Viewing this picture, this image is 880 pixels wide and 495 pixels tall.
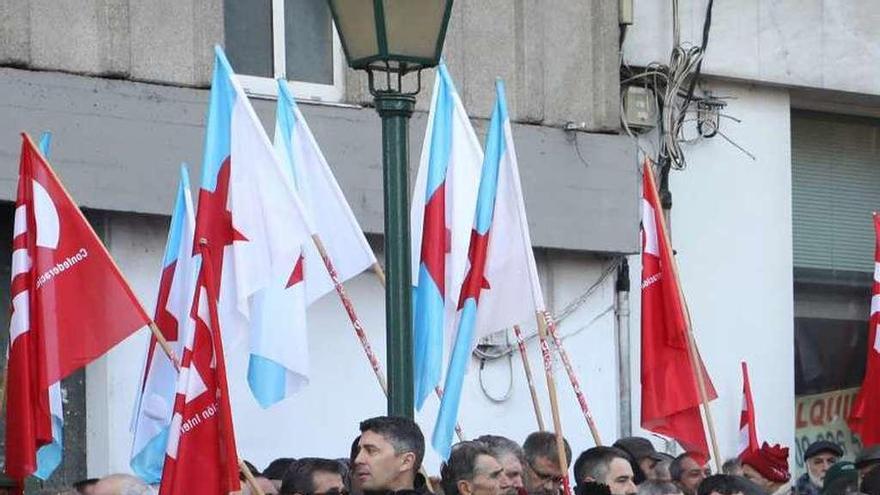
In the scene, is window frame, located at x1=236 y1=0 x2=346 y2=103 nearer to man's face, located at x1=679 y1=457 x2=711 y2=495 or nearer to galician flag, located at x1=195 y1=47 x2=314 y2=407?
galician flag, located at x1=195 y1=47 x2=314 y2=407

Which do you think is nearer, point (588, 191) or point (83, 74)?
point (83, 74)

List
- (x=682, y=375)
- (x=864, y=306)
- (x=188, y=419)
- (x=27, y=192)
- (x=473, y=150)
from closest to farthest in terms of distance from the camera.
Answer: (x=188, y=419) < (x=27, y=192) < (x=473, y=150) < (x=682, y=375) < (x=864, y=306)

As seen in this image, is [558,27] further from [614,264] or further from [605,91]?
[614,264]

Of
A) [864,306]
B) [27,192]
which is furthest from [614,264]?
[27,192]

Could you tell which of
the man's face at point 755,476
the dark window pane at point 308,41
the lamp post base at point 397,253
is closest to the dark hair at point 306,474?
the lamp post base at point 397,253

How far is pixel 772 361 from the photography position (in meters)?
17.1

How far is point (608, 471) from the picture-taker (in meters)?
12.1

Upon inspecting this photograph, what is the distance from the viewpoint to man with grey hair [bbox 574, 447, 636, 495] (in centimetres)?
1207

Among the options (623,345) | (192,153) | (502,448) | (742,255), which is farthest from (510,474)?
(742,255)

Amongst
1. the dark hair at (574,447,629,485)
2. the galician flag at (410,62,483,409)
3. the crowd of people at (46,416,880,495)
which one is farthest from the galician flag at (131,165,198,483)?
the dark hair at (574,447,629,485)

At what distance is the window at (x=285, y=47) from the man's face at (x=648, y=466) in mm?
3053

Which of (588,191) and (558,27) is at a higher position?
(558,27)

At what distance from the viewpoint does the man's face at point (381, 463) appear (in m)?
10.1

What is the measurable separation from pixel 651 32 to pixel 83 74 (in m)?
4.51
